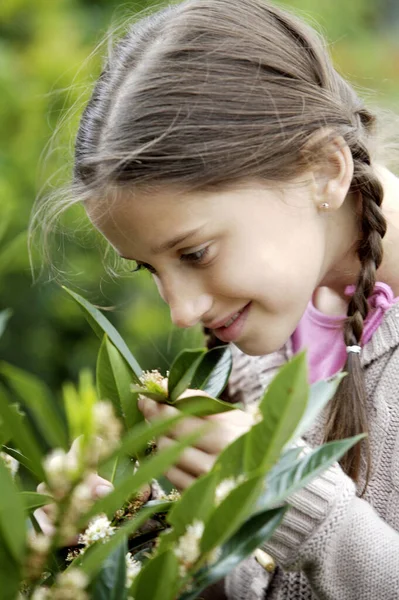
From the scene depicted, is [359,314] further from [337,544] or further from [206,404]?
[206,404]

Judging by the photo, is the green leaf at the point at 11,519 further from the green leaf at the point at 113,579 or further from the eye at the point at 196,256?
the eye at the point at 196,256

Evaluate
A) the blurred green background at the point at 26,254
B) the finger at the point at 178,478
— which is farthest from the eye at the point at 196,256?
the blurred green background at the point at 26,254

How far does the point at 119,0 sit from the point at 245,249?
8.64ft

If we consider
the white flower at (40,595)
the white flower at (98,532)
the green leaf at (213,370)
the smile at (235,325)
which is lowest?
the smile at (235,325)

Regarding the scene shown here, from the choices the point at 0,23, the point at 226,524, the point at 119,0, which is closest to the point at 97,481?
the point at 226,524

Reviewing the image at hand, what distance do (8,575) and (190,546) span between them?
0.11m

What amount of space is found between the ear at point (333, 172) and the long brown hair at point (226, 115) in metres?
0.01

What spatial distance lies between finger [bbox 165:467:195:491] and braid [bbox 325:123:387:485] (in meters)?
0.48

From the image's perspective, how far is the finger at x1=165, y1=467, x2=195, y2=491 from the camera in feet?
3.18

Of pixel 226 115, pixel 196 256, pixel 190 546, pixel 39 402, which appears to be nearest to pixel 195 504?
pixel 190 546

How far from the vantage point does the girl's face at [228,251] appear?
1224 mm

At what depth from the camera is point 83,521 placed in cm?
54

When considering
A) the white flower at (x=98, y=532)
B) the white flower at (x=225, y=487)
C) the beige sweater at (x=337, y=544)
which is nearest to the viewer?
the white flower at (x=225, y=487)

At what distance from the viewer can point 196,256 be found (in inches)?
48.9
